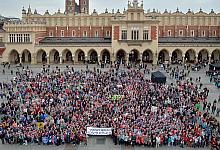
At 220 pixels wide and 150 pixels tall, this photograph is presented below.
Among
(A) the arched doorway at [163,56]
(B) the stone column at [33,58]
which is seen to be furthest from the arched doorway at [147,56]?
(B) the stone column at [33,58]

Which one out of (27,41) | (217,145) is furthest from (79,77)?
(27,41)

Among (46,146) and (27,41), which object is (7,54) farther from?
(46,146)

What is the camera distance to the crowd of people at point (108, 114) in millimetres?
24453

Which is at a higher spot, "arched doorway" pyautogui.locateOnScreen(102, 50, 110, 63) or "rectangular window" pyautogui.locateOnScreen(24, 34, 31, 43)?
"rectangular window" pyautogui.locateOnScreen(24, 34, 31, 43)

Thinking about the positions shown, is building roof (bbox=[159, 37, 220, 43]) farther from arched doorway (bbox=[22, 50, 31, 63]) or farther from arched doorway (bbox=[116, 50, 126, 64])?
arched doorway (bbox=[22, 50, 31, 63])

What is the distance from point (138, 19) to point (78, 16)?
15.3 metres

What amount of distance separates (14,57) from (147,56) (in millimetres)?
25555

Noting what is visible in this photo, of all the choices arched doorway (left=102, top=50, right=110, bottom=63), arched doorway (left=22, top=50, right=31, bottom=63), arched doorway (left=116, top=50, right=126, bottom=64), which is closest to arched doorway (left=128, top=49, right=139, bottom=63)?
arched doorway (left=116, top=50, right=126, bottom=64)

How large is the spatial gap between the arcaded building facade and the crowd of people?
27252 millimetres

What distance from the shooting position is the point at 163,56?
70062 millimetres

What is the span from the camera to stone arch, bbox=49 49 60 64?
70.8m

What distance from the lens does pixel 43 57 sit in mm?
72562

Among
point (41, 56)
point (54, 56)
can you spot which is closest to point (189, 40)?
point (54, 56)

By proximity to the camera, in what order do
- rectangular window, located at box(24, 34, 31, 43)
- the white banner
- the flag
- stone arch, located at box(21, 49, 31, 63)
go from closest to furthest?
the white banner, the flag, rectangular window, located at box(24, 34, 31, 43), stone arch, located at box(21, 49, 31, 63)
